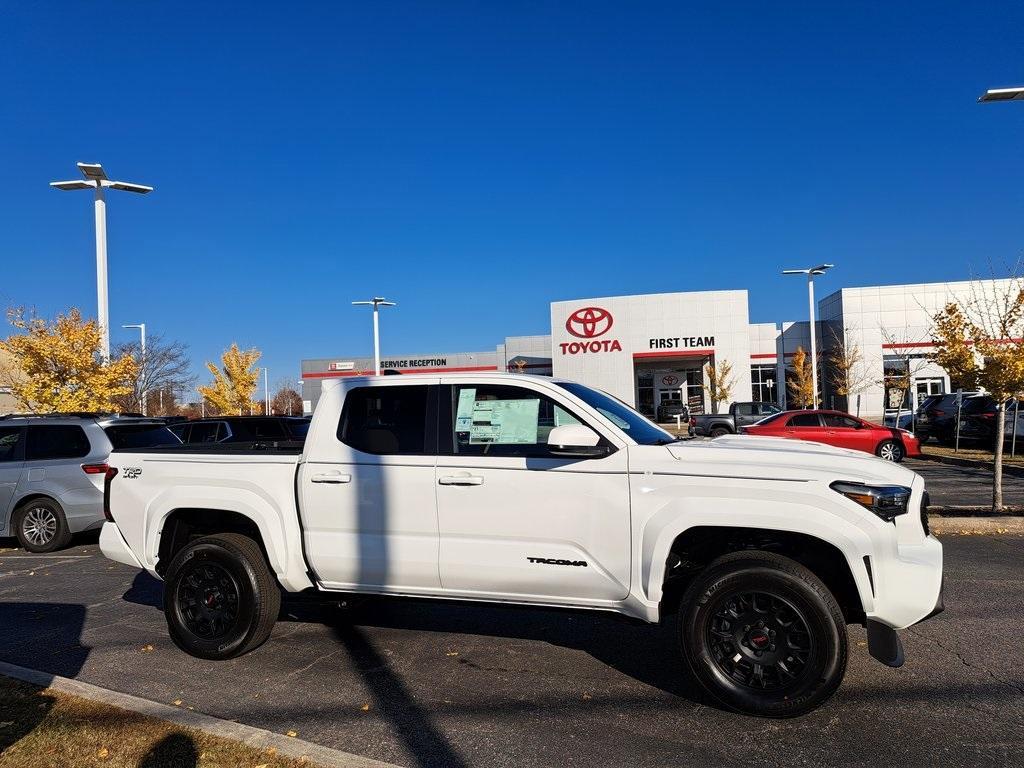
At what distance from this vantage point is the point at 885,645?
385 centimetres

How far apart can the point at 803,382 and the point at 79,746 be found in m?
34.9

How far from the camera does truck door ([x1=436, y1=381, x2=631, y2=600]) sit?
4.21 m

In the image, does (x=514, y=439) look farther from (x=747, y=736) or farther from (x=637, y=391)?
(x=637, y=391)

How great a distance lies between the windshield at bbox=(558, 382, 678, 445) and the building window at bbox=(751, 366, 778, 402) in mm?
43700

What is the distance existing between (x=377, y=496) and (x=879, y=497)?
2981 millimetres

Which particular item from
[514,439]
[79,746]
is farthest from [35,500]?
[514,439]

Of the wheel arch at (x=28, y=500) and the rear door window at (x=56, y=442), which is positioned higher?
the rear door window at (x=56, y=442)

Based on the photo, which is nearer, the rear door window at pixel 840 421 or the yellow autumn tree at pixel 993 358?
the yellow autumn tree at pixel 993 358

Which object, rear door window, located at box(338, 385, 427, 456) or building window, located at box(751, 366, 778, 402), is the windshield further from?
building window, located at box(751, 366, 778, 402)

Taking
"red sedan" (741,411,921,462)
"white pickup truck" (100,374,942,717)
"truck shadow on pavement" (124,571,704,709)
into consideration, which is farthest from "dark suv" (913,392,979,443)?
"white pickup truck" (100,374,942,717)

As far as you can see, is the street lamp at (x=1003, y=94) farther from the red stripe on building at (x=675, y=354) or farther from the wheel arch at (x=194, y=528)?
the red stripe on building at (x=675, y=354)

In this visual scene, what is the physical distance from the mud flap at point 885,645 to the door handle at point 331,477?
3.25 meters

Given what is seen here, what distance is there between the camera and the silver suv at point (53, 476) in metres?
9.39

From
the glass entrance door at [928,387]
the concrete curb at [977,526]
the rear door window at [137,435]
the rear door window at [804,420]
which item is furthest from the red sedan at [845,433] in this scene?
the glass entrance door at [928,387]
